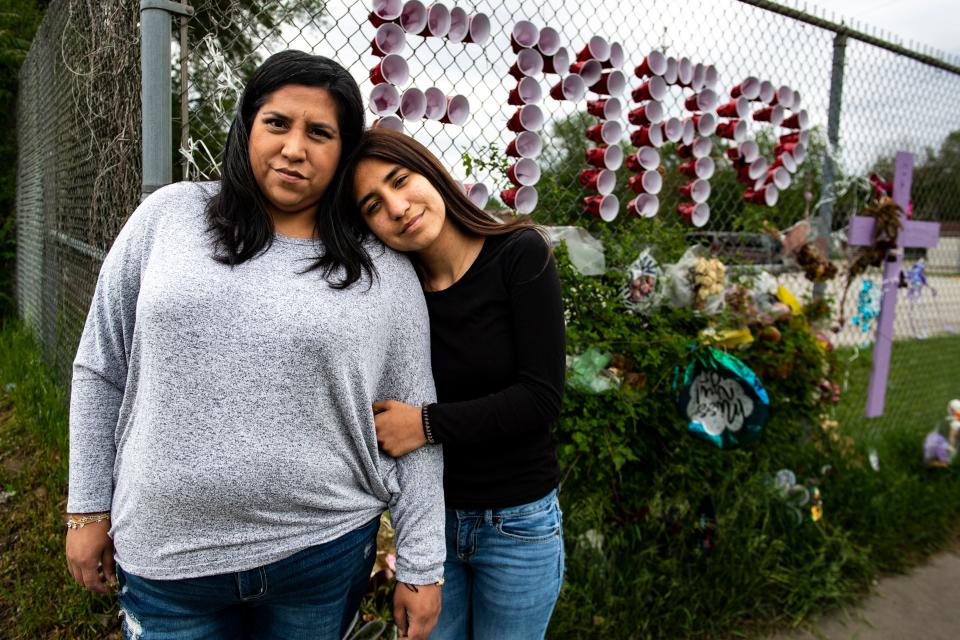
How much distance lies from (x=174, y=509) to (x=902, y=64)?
14.5 feet

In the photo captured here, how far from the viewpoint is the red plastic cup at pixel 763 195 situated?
10.6 feet

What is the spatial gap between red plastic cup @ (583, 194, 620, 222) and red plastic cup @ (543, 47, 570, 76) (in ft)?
1.65

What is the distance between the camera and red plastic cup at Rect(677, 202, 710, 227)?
303cm

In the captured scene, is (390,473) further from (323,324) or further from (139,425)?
(139,425)

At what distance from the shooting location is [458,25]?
2361mm

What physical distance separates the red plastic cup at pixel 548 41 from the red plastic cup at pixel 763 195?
1253mm

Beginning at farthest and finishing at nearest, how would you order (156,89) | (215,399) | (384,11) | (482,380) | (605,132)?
1. (605,132)
2. (384,11)
3. (156,89)
4. (482,380)
5. (215,399)

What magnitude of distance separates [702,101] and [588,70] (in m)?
0.68

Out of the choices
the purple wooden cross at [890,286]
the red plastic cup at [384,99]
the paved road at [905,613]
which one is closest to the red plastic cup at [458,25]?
the red plastic cup at [384,99]

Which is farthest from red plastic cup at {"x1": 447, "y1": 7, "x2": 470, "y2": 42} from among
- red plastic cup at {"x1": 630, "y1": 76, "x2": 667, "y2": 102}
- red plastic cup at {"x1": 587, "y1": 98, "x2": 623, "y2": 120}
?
red plastic cup at {"x1": 630, "y1": 76, "x2": 667, "y2": 102}

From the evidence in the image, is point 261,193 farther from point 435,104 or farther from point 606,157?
point 606,157

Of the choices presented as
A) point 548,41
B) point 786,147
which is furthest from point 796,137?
point 548,41

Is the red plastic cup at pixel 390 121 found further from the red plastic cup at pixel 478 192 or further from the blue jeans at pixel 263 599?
the blue jeans at pixel 263 599

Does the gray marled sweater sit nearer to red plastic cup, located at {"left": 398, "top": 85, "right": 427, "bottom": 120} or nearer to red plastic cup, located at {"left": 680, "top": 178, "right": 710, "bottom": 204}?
red plastic cup, located at {"left": 398, "top": 85, "right": 427, "bottom": 120}
